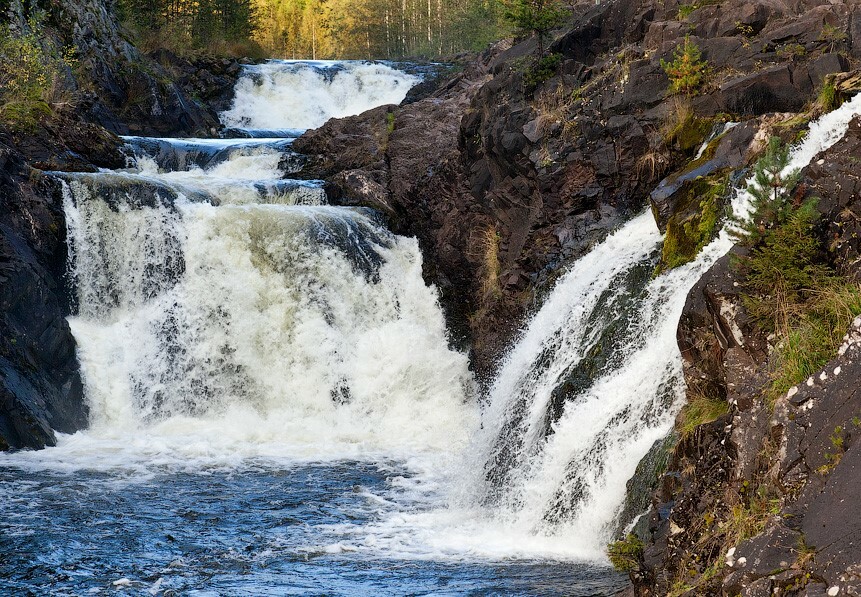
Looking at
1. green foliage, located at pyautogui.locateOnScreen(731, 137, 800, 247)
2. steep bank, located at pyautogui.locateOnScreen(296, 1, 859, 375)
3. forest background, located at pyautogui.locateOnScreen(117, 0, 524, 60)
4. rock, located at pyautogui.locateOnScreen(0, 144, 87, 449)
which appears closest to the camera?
green foliage, located at pyautogui.locateOnScreen(731, 137, 800, 247)

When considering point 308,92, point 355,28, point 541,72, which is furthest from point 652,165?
point 355,28

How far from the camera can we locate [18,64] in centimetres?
1731

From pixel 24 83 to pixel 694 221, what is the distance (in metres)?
13.6

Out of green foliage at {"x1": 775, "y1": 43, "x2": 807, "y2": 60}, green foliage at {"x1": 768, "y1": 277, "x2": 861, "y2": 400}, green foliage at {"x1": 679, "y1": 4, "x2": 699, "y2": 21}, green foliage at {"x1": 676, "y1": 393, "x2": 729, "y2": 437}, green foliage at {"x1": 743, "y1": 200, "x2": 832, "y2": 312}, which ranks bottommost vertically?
green foliage at {"x1": 676, "y1": 393, "x2": 729, "y2": 437}

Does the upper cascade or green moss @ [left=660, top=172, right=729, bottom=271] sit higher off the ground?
the upper cascade

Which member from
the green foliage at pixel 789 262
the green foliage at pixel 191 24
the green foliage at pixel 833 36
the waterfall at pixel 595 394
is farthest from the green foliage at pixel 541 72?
the green foliage at pixel 191 24

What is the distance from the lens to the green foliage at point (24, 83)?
52.9 feet

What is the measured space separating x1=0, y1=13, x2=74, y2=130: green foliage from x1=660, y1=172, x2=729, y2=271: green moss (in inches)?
483

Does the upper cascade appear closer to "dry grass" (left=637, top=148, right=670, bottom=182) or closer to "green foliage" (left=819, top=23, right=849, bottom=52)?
"dry grass" (left=637, top=148, right=670, bottom=182)

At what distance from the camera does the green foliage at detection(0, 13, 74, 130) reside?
16.1m

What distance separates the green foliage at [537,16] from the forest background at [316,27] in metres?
9.72

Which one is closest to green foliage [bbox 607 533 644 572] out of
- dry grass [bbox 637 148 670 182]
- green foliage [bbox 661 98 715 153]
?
green foliage [bbox 661 98 715 153]

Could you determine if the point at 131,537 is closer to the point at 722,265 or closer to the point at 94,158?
the point at 722,265

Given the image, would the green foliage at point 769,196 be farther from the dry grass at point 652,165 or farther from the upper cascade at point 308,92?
the upper cascade at point 308,92
